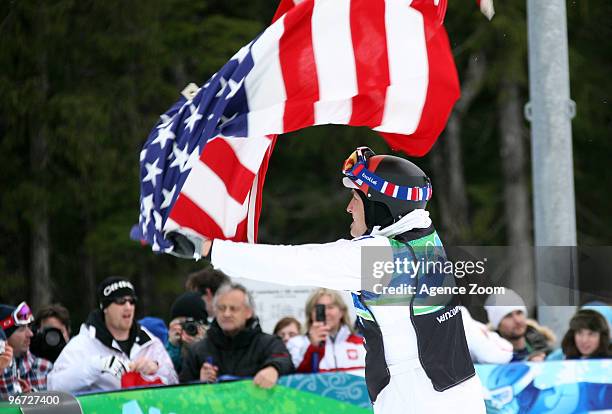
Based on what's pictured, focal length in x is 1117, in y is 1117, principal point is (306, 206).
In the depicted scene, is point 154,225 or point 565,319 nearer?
point 154,225

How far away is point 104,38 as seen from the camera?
16.1 meters

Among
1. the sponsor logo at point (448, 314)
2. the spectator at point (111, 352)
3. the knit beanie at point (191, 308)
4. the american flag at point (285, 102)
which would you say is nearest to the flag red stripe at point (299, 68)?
the american flag at point (285, 102)

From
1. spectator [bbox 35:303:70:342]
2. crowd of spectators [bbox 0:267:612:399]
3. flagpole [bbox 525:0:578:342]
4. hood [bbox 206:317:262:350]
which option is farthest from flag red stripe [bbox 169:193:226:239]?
flagpole [bbox 525:0:578:342]

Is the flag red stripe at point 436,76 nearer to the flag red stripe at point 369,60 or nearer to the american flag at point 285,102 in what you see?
the american flag at point 285,102

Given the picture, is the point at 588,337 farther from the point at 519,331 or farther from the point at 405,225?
the point at 405,225

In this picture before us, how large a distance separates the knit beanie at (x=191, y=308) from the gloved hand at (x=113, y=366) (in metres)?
1.10

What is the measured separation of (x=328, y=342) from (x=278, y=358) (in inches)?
30.4

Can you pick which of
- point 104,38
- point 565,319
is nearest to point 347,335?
point 565,319

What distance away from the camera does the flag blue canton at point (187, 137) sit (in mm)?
5402

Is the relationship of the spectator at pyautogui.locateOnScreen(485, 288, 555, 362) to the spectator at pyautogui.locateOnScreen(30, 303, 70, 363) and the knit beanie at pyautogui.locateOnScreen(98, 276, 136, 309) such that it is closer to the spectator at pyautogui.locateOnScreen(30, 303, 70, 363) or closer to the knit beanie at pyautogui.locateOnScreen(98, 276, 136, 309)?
the knit beanie at pyautogui.locateOnScreen(98, 276, 136, 309)

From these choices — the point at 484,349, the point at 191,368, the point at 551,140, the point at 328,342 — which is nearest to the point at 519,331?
the point at 484,349

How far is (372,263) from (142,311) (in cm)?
1268

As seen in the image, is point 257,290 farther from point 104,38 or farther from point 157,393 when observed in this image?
point 104,38

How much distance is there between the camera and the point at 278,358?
7035 mm
